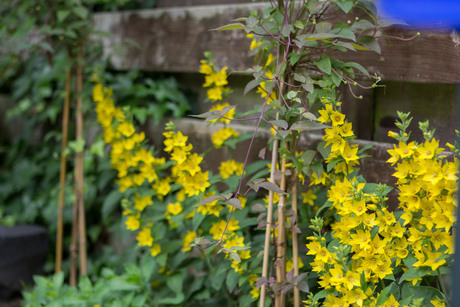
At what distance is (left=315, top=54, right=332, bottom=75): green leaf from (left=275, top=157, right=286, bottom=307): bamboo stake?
29 cm

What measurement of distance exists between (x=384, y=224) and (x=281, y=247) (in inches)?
13.7

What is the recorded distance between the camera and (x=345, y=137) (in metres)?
1.52

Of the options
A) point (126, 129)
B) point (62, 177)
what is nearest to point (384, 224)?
point (126, 129)

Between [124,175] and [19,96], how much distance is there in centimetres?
141

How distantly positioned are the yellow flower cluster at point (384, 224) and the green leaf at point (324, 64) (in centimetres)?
12

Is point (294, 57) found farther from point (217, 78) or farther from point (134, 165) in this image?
point (134, 165)

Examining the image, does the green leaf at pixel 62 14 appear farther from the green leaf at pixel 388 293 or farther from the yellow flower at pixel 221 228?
the green leaf at pixel 388 293

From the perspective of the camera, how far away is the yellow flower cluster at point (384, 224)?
1320 mm

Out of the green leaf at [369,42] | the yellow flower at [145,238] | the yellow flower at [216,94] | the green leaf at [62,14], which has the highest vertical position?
the green leaf at [62,14]

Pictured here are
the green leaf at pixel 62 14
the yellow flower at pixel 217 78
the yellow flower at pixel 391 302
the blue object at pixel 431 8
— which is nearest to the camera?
the blue object at pixel 431 8

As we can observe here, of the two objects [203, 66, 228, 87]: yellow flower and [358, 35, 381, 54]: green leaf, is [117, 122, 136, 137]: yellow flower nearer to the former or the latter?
[203, 66, 228, 87]: yellow flower

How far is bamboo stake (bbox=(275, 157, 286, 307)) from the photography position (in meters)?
1.61

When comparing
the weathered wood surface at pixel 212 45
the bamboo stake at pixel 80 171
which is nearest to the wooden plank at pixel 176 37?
the weathered wood surface at pixel 212 45

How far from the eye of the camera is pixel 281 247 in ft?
5.39
